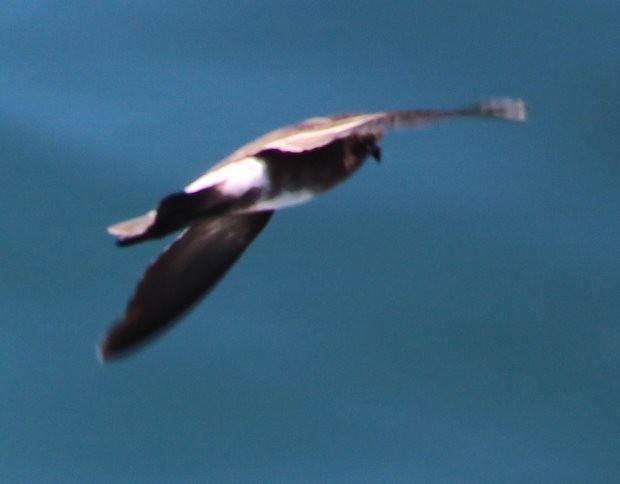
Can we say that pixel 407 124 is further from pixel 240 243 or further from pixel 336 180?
pixel 240 243

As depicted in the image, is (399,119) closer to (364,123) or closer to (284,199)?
(364,123)

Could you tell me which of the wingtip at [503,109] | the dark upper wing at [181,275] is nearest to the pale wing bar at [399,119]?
the wingtip at [503,109]

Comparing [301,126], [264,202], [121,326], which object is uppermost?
[301,126]

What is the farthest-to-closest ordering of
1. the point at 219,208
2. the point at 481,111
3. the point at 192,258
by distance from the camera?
the point at 192,258
the point at 219,208
the point at 481,111

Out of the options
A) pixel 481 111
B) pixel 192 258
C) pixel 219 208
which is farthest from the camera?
pixel 192 258

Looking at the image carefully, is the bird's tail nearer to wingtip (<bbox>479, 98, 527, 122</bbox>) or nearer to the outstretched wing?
the outstretched wing

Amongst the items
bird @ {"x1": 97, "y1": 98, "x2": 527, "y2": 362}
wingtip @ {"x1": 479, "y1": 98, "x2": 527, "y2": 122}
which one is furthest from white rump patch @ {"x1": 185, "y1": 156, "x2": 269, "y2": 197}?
wingtip @ {"x1": 479, "y1": 98, "x2": 527, "y2": 122}

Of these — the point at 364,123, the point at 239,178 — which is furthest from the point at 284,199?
the point at 364,123

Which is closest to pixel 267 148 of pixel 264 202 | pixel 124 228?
pixel 264 202
